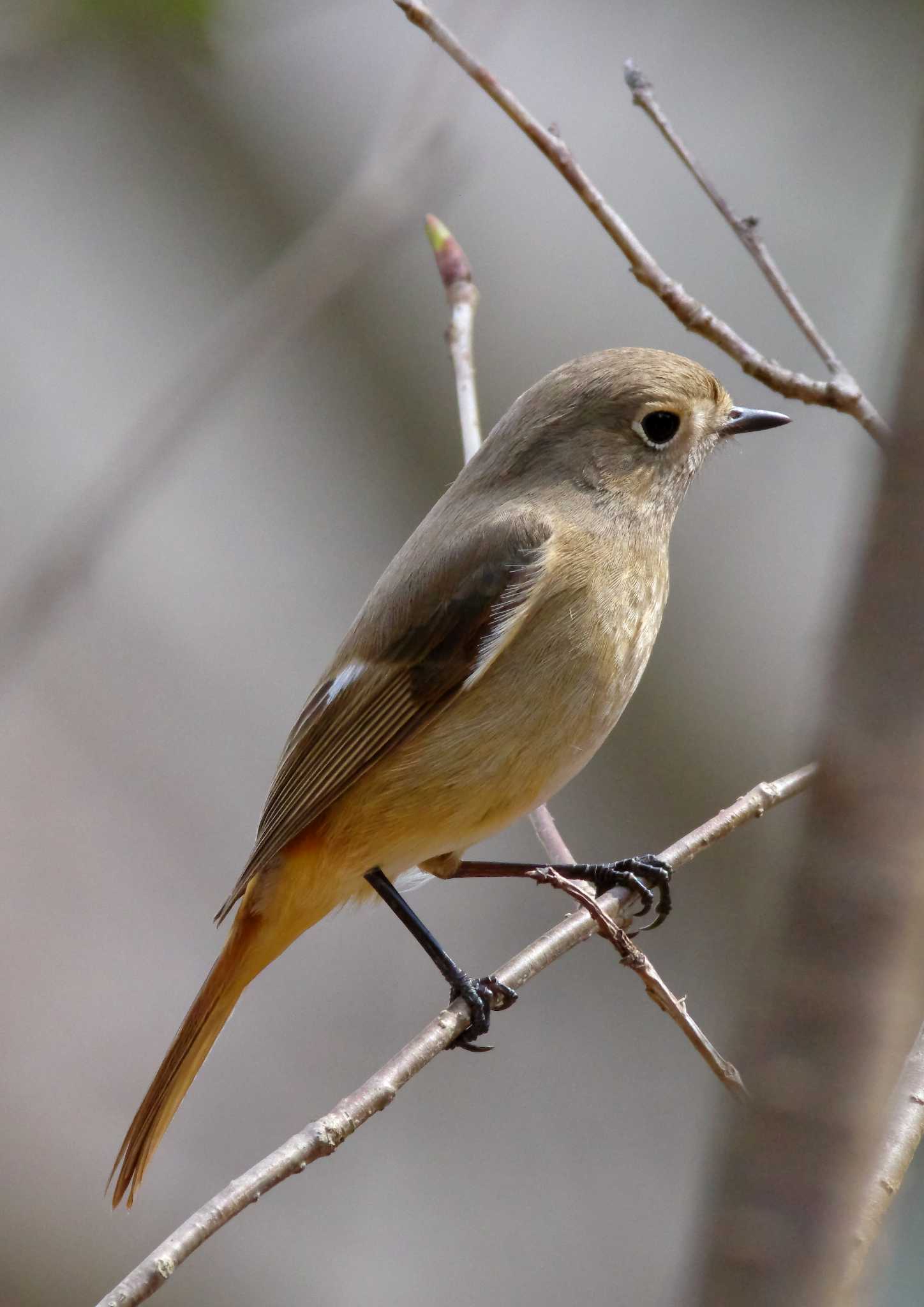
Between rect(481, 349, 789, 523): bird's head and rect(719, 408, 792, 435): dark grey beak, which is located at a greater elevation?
rect(481, 349, 789, 523): bird's head

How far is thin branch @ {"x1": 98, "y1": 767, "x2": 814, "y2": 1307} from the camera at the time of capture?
177 centimetres

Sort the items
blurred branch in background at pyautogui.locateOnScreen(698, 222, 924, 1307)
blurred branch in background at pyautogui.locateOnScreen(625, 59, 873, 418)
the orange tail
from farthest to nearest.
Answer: the orange tail < blurred branch in background at pyautogui.locateOnScreen(625, 59, 873, 418) < blurred branch in background at pyautogui.locateOnScreen(698, 222, 924, 1307)

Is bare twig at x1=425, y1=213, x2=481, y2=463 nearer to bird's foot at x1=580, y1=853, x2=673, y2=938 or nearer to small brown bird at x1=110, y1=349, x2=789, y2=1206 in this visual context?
small brown bird at x1=110, y1=349, x2=789, y2=1206

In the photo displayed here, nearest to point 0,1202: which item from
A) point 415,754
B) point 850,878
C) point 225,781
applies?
point 225,781

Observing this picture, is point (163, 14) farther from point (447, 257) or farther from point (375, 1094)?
point (375, 1094)

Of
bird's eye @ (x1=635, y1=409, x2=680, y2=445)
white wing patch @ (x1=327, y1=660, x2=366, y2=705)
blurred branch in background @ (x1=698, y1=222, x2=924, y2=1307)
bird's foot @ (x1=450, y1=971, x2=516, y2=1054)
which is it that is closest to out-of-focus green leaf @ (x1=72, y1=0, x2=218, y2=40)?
bird's eye @ (x1=635, y1=409, x2=680, y2=445)

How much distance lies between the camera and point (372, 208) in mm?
2652

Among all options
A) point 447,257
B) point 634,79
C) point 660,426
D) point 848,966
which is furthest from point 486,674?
point 848,966

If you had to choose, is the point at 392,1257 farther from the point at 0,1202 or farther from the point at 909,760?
the point at 909,760

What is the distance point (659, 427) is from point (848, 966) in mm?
2806

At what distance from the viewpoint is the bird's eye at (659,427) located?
10.9ft

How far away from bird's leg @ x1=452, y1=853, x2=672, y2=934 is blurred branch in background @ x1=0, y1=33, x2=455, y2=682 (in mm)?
1207

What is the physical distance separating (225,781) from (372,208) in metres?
4.27

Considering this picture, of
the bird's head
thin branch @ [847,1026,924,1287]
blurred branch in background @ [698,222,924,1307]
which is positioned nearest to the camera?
blurred branch in background @ [698,222,924,1307]
